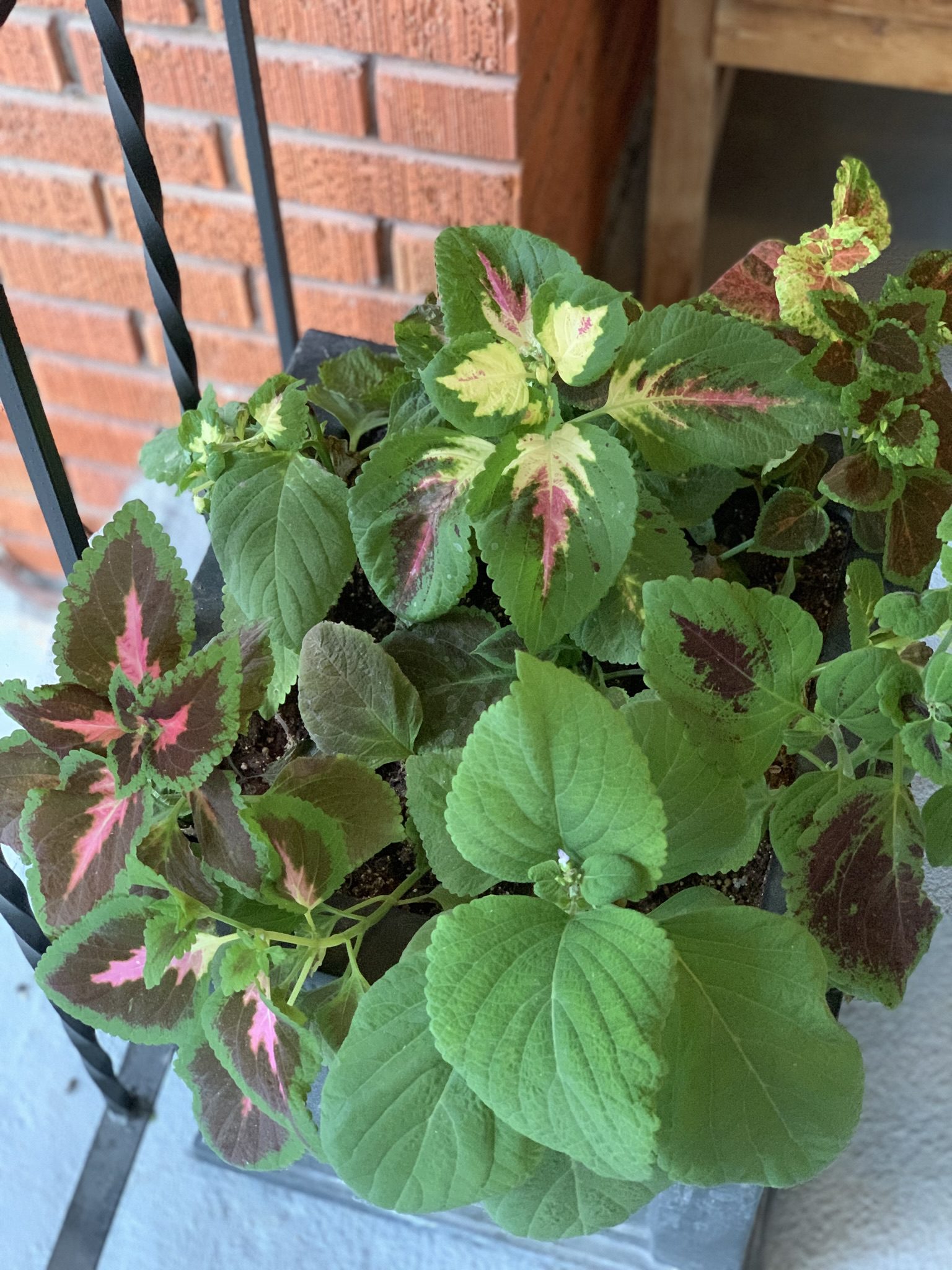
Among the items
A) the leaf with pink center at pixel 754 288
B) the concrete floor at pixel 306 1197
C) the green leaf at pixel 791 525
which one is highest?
the leaf with pink center at pixel 754 288

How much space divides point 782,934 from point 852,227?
1.01 feet

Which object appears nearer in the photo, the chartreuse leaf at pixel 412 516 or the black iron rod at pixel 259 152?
the chartreuse leaf at pixel 412 516

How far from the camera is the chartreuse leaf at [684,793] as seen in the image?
0.45 metres

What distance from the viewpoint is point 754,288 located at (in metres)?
0.58

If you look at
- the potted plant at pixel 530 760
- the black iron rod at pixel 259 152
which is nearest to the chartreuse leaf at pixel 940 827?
the potted plant at pixel 530 760

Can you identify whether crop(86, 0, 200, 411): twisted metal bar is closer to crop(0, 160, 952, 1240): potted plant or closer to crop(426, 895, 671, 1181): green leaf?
crop(0, 160, 952, 1240): potted plant

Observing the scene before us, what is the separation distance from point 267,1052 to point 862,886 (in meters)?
0.24

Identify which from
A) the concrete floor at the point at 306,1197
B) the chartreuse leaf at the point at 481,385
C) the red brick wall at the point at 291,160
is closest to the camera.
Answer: the chartreuse leaf at the point at 481,385

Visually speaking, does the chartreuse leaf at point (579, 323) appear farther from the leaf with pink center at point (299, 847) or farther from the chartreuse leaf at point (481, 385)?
the leaf with pink center at point (299, 847)

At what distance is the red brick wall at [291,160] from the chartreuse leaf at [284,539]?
0.60 m

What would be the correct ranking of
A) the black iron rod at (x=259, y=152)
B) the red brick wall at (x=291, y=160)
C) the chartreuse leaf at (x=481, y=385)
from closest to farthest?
1. the chartreuse leaf at (x=481, y=385)
2. the black iron rod at (x=259, y=152)
3. the red brick wall at (x=291, y=160)

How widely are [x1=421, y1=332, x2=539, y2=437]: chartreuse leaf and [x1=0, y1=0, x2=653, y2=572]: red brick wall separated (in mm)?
596

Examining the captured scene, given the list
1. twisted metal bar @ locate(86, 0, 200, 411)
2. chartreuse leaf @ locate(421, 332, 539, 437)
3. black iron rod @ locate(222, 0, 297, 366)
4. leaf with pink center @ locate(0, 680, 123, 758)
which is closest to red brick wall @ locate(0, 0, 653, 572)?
black iron rod @ locate(222, 0, 297, 366)

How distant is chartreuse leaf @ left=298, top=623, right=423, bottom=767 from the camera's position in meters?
0.53
